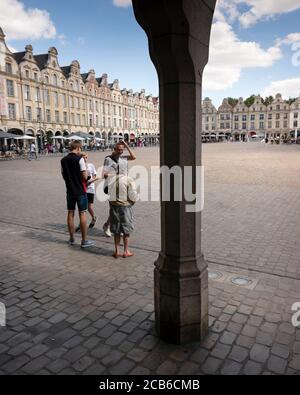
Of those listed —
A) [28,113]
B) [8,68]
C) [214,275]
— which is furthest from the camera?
[28,113]

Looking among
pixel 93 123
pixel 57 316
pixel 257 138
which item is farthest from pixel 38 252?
pixel 257 138

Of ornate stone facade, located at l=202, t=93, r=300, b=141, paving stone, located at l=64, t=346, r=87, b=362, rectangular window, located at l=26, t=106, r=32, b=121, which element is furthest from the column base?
ornate stone facade, located at l=202, t=93, r=300, b=141

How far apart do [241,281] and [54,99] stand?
2200 inches

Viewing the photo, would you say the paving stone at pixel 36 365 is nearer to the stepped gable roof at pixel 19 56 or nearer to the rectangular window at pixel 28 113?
the rectangular window at pixel 28 113

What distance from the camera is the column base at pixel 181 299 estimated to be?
2998 millimetres

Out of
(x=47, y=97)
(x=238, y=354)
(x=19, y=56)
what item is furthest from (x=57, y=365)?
(x=47, y=97)

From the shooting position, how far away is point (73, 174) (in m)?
5.49

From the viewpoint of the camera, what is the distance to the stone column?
8.50 ft

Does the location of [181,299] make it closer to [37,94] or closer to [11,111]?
[11,111]

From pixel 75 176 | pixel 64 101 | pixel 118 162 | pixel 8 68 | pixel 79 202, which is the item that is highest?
pixel 8 68

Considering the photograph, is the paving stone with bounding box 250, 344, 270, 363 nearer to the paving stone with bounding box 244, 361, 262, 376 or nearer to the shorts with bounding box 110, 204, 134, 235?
the paving stone with bounding box 244, 361, 262, 376

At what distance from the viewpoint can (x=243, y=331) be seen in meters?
3.24
